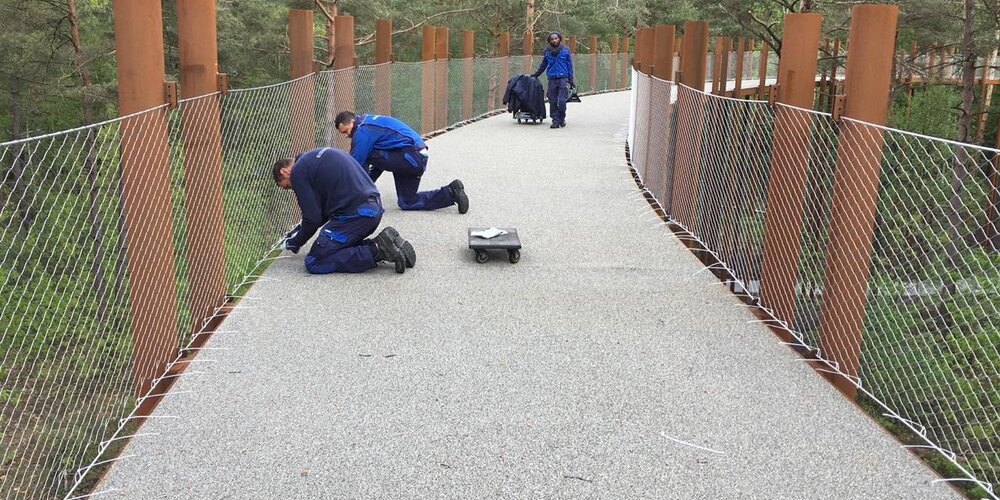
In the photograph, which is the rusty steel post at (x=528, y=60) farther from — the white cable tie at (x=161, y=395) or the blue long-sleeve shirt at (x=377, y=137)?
the white cable tie at (x=161, y=395)

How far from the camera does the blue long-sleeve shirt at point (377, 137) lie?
9.62 m

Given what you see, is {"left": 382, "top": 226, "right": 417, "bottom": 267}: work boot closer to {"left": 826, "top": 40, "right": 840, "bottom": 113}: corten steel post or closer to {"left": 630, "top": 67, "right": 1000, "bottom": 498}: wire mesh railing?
{"left": 630, "top": 67, "right": 1000, "bottom": 498}: wire mesh railing

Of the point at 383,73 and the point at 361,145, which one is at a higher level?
the point at 383,73

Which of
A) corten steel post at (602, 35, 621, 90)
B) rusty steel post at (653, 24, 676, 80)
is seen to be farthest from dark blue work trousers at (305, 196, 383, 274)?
corten steel post at (602, 35, 621, 90)

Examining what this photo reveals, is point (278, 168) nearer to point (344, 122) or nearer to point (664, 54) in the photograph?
point (344, 122)

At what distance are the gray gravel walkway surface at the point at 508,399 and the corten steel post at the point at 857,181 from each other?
30 centimetres

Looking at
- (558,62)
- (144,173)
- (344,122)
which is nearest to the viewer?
(144,173)

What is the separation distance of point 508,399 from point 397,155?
212 inches

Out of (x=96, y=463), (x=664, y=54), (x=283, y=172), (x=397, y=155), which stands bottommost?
(x=96, y=463)

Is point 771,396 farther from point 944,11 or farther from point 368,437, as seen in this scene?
point 944,11

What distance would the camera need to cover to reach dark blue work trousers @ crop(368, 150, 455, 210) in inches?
392

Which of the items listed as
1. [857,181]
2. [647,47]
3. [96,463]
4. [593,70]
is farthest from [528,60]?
[96,463]

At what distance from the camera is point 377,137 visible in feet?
32.3

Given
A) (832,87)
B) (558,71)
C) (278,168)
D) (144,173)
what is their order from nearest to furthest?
(144,173)
(278,168)
(832,87)
(558,71)
